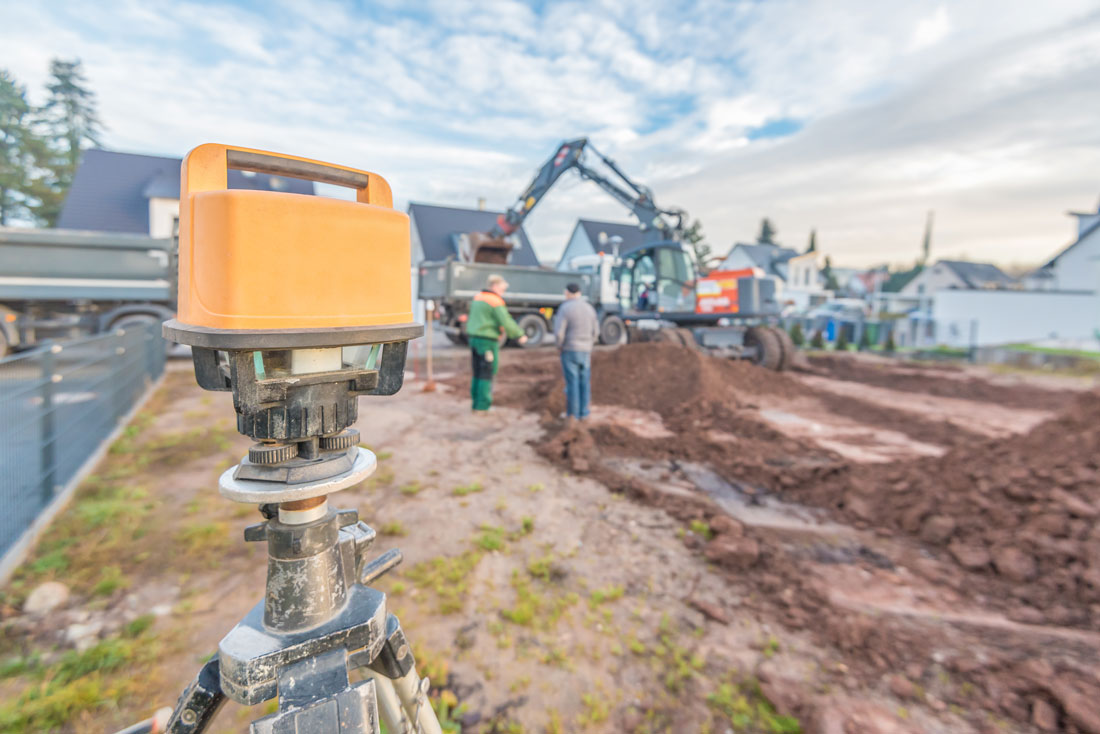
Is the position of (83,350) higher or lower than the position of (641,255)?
lower

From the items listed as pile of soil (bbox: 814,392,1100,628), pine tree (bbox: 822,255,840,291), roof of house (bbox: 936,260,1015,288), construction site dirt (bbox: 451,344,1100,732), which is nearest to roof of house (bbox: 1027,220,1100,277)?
roof of house (bbox: 936,260,1015,288)

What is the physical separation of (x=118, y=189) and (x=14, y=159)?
37.3 feet

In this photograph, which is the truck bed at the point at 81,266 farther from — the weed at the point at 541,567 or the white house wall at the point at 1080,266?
the white house wall at the point at 1080,266

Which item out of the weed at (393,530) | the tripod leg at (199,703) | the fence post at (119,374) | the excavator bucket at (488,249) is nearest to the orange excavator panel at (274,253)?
the tripod leg at (199,703)

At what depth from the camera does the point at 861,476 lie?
199 inches

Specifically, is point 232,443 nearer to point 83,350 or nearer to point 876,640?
point 83,350

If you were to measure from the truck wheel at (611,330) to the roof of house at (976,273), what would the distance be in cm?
4371

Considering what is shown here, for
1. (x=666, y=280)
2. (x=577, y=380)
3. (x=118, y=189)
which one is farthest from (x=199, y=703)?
(x=118, y=189)

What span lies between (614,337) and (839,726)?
48.0 feet

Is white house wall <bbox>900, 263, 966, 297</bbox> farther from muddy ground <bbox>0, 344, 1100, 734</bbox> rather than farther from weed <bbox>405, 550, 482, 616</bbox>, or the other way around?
weed <bbox>405, 550, 482, 616</bbox>

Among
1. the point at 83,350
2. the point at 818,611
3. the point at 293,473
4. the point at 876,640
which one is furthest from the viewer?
the point at 83,350

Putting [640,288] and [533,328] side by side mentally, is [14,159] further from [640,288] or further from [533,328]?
[640,288]

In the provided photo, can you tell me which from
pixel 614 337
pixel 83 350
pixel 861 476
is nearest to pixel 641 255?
pixel 614 337

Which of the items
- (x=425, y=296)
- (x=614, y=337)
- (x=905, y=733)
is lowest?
(x=905, y=733)
